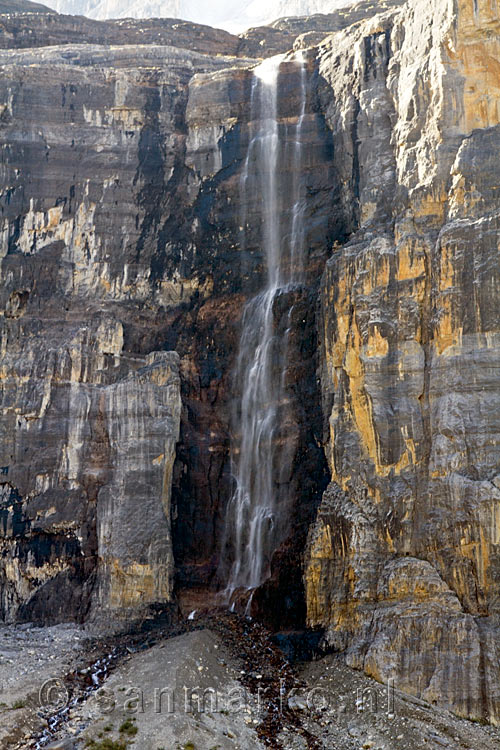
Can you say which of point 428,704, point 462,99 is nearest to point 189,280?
point 462,99

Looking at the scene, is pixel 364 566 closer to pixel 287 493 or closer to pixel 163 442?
pixel 287 493

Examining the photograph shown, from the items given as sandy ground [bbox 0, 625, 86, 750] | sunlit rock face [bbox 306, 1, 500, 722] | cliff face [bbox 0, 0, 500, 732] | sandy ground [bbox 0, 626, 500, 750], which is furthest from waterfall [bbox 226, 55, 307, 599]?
sandy ground [bbox 0, 625, 86, 750]

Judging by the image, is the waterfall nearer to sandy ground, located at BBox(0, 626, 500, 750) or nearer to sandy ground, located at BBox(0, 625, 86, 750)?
sandy ground, located at BBox(0, 626, 500, 750)

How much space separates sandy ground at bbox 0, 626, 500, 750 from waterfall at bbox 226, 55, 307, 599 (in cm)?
563

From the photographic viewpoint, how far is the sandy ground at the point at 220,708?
28.9 metres

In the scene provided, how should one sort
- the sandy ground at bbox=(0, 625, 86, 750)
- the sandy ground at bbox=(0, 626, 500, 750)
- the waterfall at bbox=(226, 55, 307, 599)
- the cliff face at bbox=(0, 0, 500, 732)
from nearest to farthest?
the sandy ground at bbox=(0, 626, 500, 750)
the sandy ground at bbox=(0, 625, 86, 750)
the cliff face at bbox=(0, 0, 500, 732)
the waterfall at bbox=(226, 55, 307, 599)

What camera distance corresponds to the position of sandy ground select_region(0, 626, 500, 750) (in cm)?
2886

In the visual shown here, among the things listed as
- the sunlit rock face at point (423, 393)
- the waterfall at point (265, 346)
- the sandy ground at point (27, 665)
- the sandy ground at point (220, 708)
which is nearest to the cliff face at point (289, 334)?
the sunlit rock face at point (423, 393)

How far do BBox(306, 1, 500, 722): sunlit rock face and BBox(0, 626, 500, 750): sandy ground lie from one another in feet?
4.23

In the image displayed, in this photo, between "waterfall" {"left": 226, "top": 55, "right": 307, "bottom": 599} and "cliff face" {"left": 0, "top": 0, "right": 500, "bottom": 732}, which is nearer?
"cliff face" {"left": 0, "top": 0, "right": 500, "bottom": 732}

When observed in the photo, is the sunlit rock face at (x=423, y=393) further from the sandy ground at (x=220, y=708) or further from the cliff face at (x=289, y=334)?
the sandy ground at (x=220, y=708)

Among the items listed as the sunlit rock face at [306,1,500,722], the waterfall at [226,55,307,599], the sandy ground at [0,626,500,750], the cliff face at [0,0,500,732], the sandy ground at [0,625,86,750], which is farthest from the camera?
the waterfall at [226,55,307,599]

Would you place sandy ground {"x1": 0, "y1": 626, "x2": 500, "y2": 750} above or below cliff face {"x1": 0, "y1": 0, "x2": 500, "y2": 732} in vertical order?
below

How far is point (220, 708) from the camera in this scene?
31141 millimetres
